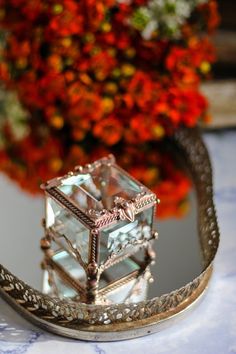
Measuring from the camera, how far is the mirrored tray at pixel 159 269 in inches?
41.4

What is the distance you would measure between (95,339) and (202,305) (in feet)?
0.57

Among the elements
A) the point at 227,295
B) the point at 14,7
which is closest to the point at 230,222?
the point at 227,295

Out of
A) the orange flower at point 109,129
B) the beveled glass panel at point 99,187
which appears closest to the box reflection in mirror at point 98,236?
the beveled glass panel at point 99,187

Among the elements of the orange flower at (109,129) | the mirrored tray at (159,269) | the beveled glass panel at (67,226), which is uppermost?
the orange flower at (109,129)

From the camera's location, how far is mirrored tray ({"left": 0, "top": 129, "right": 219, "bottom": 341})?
1.05m

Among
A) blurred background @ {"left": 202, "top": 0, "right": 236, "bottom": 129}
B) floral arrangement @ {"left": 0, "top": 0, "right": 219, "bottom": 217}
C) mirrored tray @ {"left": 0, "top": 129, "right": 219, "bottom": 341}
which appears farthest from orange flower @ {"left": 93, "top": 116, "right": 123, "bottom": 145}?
blurred background @ {"left": 202, "top": 0, "right": 236, "bottom": 129}

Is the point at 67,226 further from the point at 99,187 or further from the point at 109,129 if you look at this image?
the point at 109,129

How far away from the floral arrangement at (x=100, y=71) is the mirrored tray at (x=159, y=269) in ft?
Answer: 0.15

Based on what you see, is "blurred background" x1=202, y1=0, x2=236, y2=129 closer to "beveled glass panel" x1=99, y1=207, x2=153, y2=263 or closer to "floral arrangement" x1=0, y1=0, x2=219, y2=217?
"floral arrangement" x1=0, y1=0, x2=219, y2=217

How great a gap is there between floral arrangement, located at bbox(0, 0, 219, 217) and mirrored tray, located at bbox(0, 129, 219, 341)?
5 centimetres

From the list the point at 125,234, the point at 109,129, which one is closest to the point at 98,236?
the point at 125,234

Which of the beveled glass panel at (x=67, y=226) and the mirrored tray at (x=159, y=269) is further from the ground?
the beveled glass panel at (x=67, y=226)

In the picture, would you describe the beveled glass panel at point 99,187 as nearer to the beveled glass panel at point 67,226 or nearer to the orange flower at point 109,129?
the beveled glass panel at point 67,226

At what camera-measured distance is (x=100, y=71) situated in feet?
4.21
